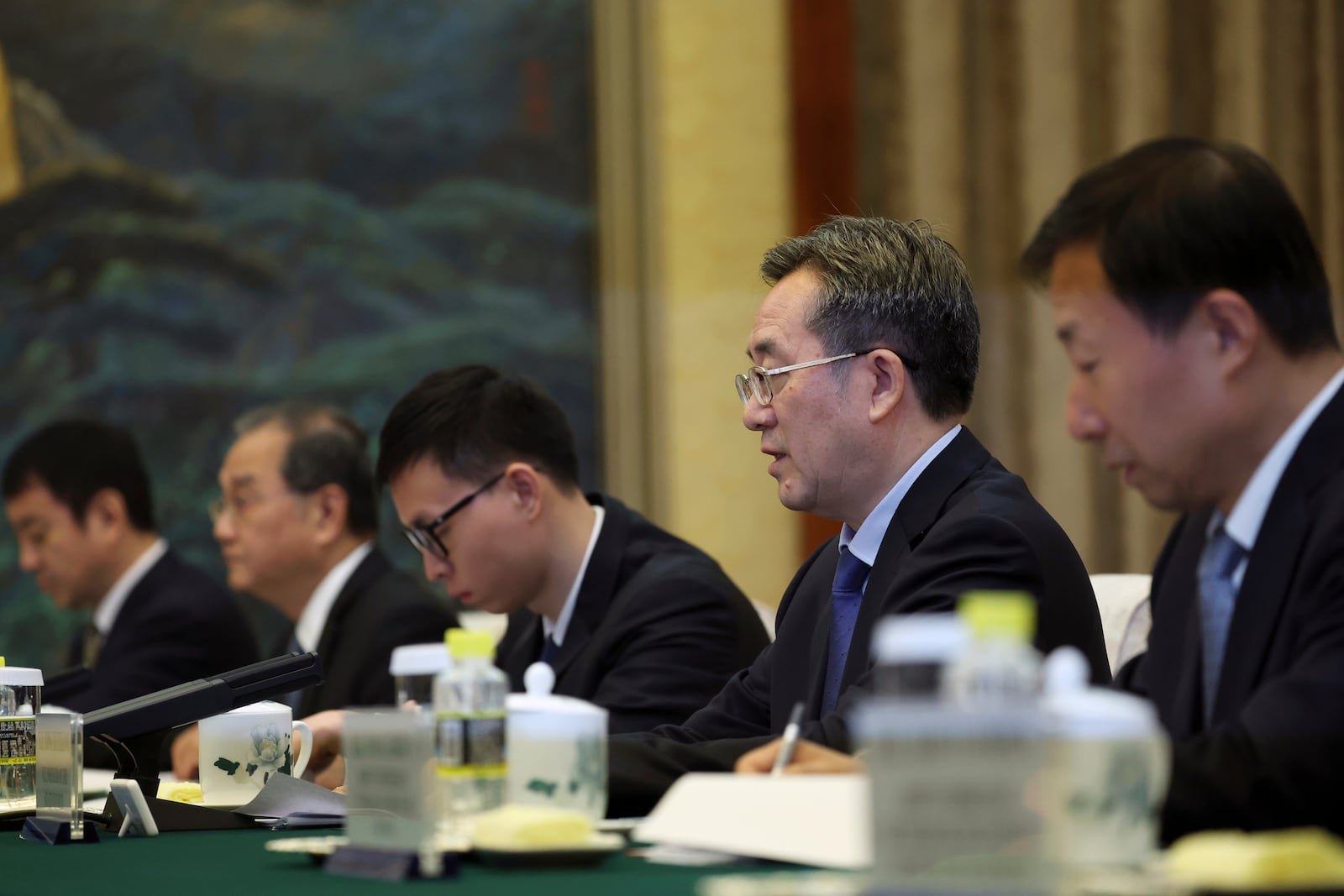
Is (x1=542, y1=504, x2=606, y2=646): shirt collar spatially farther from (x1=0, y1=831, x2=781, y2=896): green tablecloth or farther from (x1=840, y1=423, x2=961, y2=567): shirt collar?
(x1=0, y1=831, x2=781, y2=896): green tablecloth

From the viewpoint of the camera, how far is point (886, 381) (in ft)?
7.95

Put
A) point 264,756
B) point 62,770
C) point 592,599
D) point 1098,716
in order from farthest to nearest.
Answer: point 592,599 < point 264,756 < point 62,770 < point 1098,716

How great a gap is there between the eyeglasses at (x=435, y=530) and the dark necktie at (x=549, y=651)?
0.85 feet

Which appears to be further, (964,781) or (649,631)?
(649,631)

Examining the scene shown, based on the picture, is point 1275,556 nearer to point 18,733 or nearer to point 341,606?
point 18,733

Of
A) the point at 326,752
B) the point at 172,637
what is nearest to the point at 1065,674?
the point at 326,752

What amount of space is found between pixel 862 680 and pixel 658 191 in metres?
3.71

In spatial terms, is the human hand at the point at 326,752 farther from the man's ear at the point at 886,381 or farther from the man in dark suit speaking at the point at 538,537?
the man's ear at the point at 886,381

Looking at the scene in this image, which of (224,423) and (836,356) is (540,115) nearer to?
(224,423)

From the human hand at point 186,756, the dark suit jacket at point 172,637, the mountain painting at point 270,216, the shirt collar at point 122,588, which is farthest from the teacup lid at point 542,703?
the mountain painting at point 270,216

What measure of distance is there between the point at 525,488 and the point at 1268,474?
1.80 m

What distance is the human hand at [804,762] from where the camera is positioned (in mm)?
1508

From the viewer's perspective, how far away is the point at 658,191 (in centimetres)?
557

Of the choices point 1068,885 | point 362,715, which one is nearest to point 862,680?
point 362,715
